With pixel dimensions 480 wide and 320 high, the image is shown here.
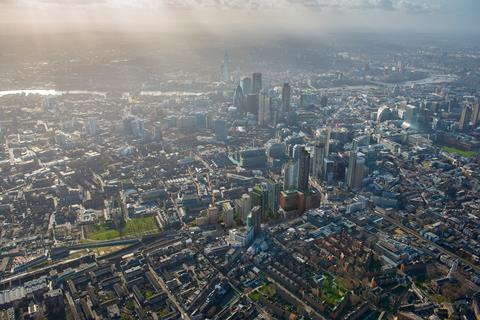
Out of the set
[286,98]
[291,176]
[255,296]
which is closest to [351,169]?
[291,176]

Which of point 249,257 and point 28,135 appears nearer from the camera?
point 249,257

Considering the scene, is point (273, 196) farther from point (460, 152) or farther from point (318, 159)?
point (460, 152)

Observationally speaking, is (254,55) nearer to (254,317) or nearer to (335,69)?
(335,69)

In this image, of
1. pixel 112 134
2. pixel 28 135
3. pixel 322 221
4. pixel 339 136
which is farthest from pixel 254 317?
pixel 28 135

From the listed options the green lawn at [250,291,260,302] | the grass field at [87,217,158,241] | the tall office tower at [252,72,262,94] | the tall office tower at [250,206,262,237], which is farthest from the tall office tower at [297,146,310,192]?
the tall office tower at [252,72,262,94]

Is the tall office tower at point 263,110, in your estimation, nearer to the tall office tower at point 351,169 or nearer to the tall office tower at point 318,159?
the tall office tower at point 318,159

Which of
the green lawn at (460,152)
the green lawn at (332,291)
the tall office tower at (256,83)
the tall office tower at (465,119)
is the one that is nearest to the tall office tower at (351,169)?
the green lawn at (332,291)
